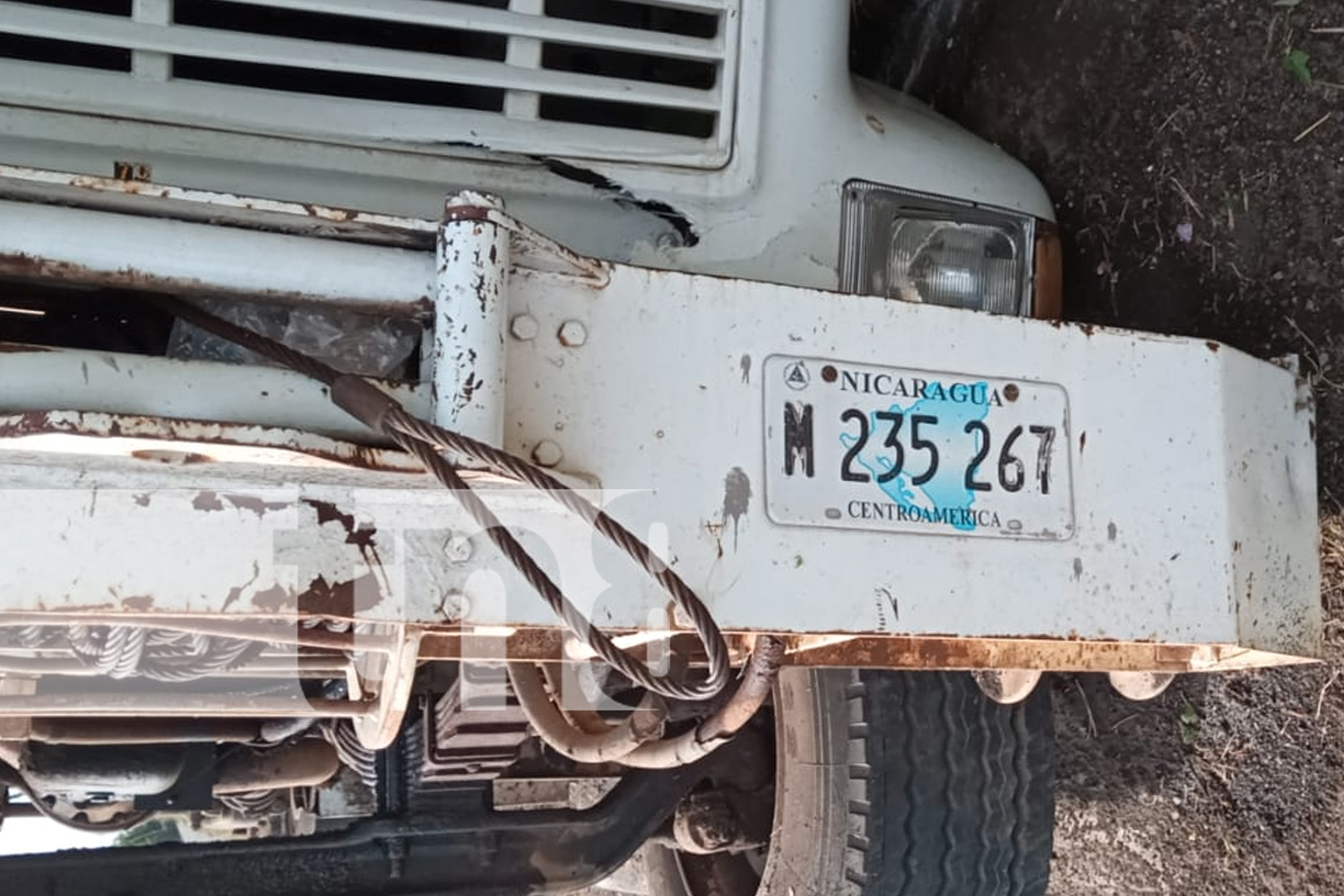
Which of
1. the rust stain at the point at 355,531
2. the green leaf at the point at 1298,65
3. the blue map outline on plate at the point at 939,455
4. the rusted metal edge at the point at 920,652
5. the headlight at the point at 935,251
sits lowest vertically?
the rusted metal edge at the point at 920,652

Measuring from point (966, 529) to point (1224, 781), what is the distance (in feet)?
4.15

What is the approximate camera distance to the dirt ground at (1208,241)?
2.47 meters

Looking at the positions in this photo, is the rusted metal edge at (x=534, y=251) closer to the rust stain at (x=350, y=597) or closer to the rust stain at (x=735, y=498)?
the rust stain at (x=735, y=498)

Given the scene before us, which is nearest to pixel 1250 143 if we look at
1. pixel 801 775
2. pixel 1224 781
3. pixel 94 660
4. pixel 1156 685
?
pixel 1156 685

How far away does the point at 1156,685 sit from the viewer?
7.50 ft

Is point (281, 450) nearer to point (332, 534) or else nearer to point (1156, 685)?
point (332, 534)

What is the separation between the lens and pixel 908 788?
2299mm

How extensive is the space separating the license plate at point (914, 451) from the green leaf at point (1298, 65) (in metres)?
1.04

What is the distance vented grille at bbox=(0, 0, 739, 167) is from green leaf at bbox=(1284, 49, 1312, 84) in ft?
3.79

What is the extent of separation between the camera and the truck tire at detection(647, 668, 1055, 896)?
7.54 feet

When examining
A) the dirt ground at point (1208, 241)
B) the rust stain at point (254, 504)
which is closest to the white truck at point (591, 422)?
the rust stain at point (254, 504)

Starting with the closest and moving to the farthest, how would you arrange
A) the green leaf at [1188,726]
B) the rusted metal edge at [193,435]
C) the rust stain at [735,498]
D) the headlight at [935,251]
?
the rusted metal edge at [193,435], the rust stain at [735,498], the headlight at [935,251], the green leaf at [1188,726]

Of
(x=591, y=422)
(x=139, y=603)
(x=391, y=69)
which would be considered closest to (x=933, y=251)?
(x=591, y=422)

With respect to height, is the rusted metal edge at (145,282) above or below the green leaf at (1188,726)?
above
